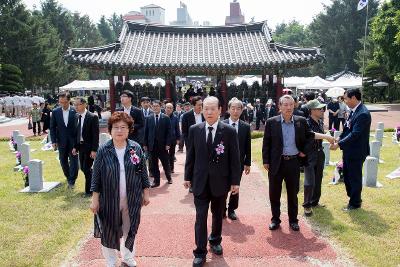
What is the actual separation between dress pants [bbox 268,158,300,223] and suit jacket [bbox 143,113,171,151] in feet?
11.1

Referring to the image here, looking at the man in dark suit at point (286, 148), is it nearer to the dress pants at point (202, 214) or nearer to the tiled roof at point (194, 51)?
the dress pants at point (202, 214)

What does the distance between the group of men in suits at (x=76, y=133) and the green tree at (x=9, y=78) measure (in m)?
28.1

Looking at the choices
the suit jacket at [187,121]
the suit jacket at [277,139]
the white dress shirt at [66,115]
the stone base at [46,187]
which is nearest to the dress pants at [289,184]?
the suit jacket at [277,139]

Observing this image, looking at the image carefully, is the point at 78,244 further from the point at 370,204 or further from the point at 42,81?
the point at 42,81

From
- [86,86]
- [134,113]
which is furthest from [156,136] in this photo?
→ [86,86]

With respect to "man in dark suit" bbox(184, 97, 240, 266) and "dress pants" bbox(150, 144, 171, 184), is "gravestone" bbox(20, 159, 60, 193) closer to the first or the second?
"dress pants" bbox(150, 144, 171, 184)

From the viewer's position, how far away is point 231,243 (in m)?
5.54

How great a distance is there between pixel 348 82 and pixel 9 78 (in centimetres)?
3002

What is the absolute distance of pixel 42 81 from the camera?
43.1m

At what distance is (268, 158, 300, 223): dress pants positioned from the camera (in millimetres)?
5918

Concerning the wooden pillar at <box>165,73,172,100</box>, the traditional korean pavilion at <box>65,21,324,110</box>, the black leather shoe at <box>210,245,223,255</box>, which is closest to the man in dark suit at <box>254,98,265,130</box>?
the traditional korean pavilion at <box>65,21,324,110</box>

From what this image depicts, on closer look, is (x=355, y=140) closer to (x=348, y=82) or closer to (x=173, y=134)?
(x=173, y=134)

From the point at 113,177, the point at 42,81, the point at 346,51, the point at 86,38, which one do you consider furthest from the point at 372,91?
the point at 86,38

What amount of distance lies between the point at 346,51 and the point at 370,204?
166 ft
